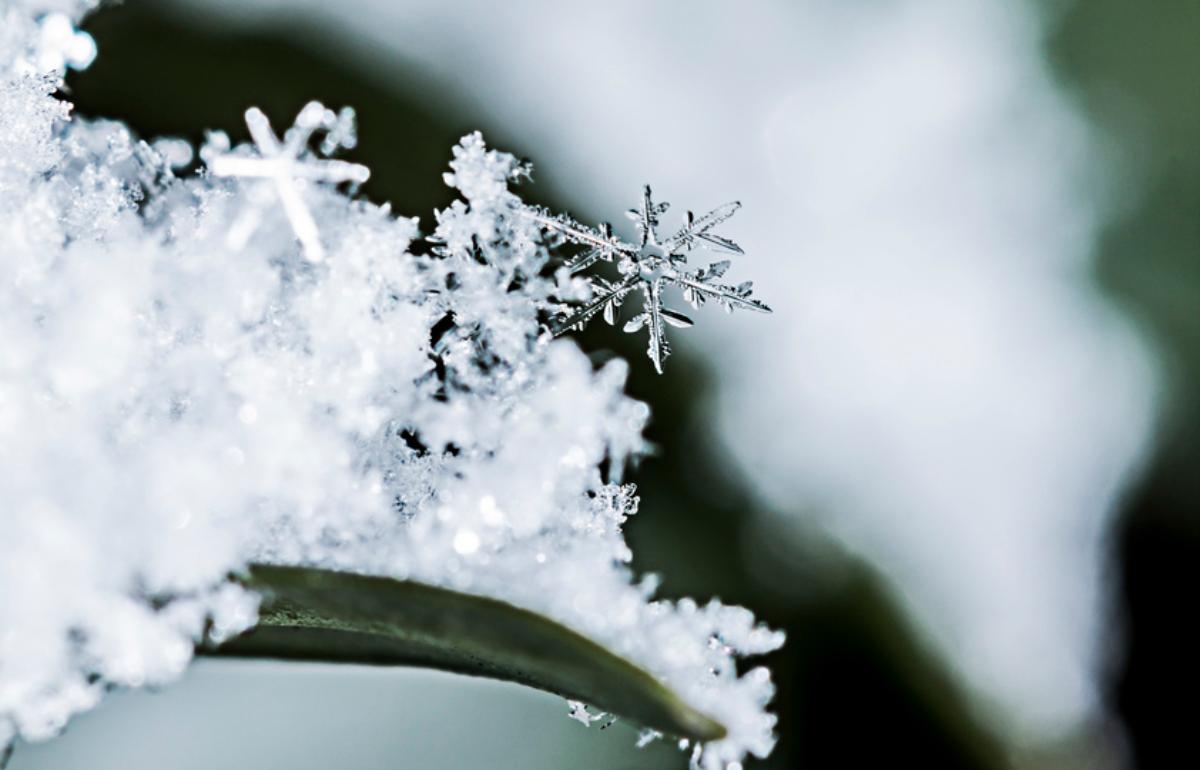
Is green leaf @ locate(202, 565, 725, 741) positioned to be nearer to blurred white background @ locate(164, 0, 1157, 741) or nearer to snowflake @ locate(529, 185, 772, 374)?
snowflake @ locate(529, 185, 772, 374)

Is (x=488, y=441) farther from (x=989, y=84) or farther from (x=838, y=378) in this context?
(x=989, y=84)

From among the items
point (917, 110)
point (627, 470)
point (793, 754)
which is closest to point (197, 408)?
point (627, 470)

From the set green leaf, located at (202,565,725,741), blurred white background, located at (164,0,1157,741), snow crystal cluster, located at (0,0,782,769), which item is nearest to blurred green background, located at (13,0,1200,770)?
blurred white background, located at (164,0,1157,741)

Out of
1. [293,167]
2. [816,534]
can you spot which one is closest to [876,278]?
[816,534]

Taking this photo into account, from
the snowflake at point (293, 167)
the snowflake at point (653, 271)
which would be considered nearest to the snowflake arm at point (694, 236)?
the snowflake at point (653, 271)

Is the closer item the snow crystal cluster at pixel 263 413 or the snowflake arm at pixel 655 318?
the snow crystal cluster at pixel 263 413

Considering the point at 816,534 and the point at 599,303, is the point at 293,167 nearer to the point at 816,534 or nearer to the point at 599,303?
the point at 599,303

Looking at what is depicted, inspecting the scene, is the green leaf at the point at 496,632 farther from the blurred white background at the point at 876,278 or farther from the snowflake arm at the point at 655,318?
the blurred white background at the point at 876,278
